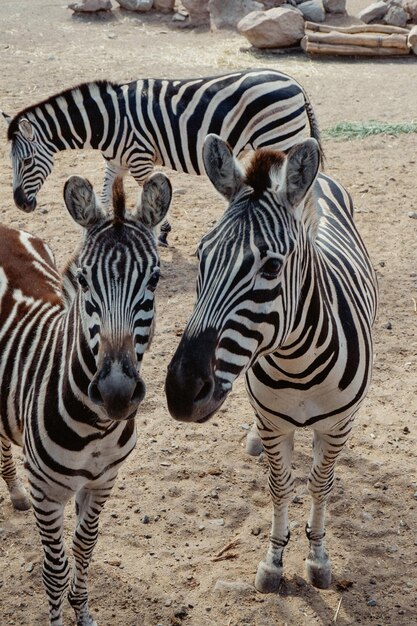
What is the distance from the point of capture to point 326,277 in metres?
3.89

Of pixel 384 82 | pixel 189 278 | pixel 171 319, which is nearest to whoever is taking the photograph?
pixel 171 319

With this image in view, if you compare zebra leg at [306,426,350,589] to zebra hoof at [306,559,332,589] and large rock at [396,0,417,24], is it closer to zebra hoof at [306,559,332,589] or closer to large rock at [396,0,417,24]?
zebra hoof at [306,559,332,589]

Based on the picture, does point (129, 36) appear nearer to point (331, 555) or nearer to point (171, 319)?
point (171, 319)

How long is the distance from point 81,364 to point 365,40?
504 inches

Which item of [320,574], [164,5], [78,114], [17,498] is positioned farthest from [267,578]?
[164,5]

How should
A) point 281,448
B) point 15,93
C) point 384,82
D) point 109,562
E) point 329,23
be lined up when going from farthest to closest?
1. point 329,23
2. point 384,82
3. point 15,93
4. point 109,562
5. point 281,448

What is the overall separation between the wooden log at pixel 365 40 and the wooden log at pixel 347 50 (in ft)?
0.19

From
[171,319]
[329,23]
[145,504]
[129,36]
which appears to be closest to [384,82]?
[329,23]

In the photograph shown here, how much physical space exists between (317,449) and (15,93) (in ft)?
32.2

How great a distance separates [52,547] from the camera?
12.6 feet

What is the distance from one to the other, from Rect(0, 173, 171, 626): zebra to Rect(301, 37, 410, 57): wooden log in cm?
1160

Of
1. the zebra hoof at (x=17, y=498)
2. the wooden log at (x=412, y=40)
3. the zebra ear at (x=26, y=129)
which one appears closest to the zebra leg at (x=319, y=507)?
the zebra hoof at (x=17, y=498)

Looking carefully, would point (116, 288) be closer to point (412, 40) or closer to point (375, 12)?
point (412, 40)

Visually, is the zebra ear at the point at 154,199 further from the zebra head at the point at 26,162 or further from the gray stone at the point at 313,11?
the gray stone at the point at 313,11
